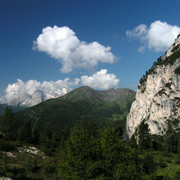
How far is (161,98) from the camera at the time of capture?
490 ft

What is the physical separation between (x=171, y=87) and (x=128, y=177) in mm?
148667

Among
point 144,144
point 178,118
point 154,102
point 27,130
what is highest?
point 154,102

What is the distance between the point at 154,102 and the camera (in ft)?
510

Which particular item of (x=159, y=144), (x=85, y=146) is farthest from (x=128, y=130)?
(x=85, y=146)

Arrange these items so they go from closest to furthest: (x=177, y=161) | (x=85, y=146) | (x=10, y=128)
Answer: (x=85, y=146)
(x=177, y=161)
(x=10, y=128)

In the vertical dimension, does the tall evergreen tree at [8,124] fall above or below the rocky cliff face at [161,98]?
below

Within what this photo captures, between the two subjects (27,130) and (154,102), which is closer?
(27,130)

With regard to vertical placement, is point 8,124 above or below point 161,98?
below

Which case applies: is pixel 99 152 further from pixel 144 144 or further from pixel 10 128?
pixel 144 144

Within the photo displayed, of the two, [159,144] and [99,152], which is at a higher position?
[99,152]

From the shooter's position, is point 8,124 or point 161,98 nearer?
point 8,124

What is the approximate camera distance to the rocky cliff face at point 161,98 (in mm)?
137500

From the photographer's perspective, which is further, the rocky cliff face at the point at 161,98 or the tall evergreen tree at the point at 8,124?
the rocky cliff face at the point at 161,98

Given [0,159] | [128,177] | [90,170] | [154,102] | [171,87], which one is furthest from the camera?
[154,102]
